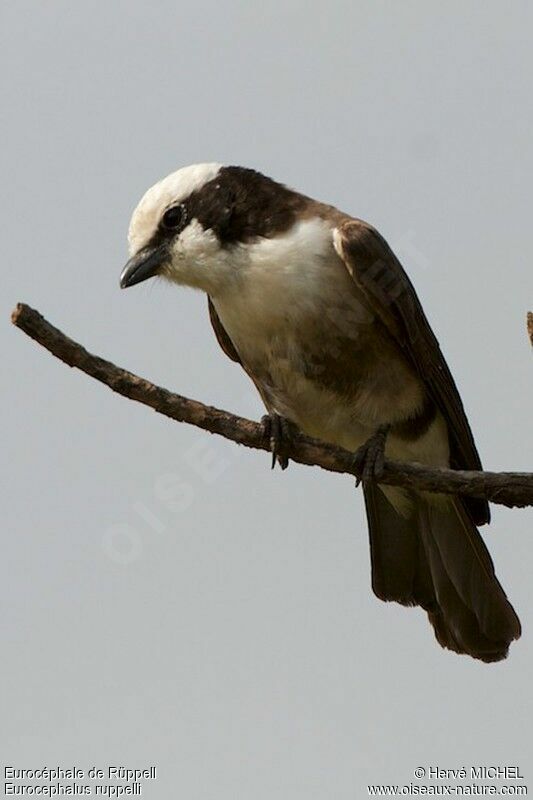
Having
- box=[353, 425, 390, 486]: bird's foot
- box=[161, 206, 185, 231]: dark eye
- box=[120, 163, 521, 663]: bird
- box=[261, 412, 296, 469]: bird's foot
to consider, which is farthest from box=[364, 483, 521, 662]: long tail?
box=[161, 206, 185, 231]: dark eye

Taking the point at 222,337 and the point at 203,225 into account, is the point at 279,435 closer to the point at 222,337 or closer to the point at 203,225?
the point at 203,225

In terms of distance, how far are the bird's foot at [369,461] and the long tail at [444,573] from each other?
29.7 inches

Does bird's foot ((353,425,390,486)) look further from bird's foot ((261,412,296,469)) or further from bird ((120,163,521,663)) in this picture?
bird's foot ((261,412,296,469))

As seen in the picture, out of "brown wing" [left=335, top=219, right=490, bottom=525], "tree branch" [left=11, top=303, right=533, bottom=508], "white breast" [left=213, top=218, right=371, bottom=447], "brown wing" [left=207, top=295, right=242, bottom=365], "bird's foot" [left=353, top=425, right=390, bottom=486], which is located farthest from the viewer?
"brown wing" [left=207, top=295, right=242, bottom=365]

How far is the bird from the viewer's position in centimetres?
557

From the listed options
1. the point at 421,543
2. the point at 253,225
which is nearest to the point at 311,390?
the point at 253,225

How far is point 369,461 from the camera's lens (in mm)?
5414

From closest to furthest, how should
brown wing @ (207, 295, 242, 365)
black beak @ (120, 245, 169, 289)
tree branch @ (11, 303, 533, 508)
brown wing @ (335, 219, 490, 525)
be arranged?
tree branch @ (11, 303, 533, 508), brown wing @ (335, 219, 490, 525), black beak @ (120, 245, 169, 289), brown wing @ (207, 295, 242, 365)

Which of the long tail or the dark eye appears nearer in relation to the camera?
the dark eye

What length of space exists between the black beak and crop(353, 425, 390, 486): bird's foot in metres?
1.13

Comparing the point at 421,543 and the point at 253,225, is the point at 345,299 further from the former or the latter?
the point at 421,543

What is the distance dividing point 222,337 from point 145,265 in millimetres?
691

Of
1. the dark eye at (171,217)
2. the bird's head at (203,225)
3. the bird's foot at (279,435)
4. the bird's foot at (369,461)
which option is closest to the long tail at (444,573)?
the bird's foot at (369,461)

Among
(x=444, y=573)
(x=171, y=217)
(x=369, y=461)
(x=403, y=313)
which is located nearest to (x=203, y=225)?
(x=171, y=217)
